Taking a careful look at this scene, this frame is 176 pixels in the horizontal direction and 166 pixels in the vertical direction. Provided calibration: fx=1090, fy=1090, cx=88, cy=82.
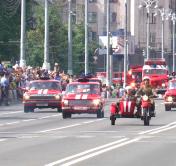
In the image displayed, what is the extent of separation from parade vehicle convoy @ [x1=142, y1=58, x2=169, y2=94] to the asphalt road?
3885 centimetres

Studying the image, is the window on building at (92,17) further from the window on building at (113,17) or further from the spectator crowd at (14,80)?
the spectator crowd at (14,80)

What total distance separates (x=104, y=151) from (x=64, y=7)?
104647 millimetres

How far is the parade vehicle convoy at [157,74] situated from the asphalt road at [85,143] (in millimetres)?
38849

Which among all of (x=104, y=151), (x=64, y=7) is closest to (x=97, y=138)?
(x=104, y=151)

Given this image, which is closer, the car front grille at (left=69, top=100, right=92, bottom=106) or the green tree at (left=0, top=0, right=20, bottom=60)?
the car front grille at (left=69, top=100, right=92, bottom=106)

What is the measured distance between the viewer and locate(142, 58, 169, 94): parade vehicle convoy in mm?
79688

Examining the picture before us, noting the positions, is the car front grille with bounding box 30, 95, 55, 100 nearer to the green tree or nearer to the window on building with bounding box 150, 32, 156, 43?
the green tree

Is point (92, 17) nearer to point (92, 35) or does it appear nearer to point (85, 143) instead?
point (92, 35)

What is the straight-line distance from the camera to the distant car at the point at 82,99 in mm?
42656

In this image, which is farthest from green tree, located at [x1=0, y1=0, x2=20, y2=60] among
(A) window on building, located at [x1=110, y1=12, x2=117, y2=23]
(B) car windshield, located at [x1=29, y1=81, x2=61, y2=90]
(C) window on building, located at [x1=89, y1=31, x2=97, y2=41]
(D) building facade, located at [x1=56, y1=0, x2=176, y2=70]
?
(A) window on building, located at [x1=110, y1=12, x2=117, y2=23]

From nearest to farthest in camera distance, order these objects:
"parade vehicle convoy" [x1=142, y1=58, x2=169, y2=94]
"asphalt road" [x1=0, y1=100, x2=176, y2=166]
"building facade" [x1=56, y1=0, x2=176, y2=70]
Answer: "asphalt road" [x1=0, y1=100, x2=176, y2=166]
"parade vehicle convoy" [x1=142, y1=58, x2=169, y2=94]
"building facade" [x1=56, y1=0, x2=176, y2=70]

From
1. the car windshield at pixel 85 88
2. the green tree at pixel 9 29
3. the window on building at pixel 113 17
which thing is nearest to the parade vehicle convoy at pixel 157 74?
the green tree at pixel 9 29

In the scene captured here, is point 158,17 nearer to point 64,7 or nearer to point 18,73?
point 64,7

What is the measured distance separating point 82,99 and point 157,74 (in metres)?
39.8
